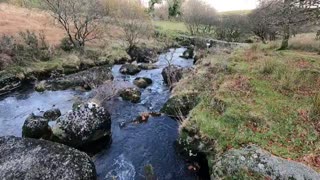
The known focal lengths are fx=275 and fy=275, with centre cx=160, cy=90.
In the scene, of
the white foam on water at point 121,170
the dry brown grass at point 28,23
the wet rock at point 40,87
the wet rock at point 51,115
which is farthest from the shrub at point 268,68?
the dry brown grass at point 28,23

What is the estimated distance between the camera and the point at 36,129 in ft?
42.8

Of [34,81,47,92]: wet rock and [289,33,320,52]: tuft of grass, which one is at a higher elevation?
[289,33,320,52]: tuft of grass

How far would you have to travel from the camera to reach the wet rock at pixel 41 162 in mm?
9188

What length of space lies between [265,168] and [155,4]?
73.2m

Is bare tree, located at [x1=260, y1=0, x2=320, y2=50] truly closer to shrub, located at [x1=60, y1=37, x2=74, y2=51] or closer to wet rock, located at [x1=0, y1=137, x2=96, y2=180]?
wet rock, located at [x1=0, y1=137, x2=96, y2=180]

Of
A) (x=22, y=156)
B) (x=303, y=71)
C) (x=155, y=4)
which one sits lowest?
(x=22, y=156)

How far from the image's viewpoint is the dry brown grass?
3435 centimetres

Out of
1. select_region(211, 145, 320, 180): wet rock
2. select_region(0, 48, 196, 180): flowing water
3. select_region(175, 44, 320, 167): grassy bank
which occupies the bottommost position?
select_region(0, 48, 196, 180): flowing water

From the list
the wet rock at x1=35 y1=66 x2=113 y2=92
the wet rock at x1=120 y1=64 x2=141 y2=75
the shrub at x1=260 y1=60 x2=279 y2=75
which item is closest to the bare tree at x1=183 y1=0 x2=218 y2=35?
the wet rock at x1=120 y1=64 x2=141 y2=75

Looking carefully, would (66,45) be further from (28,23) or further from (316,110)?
(316,110)

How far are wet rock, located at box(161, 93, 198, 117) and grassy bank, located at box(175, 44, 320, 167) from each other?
0.68m

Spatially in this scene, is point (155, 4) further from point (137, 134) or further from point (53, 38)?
point (137, 134)

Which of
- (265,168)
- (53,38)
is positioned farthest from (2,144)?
(53,38)

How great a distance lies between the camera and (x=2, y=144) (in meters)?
10.8
